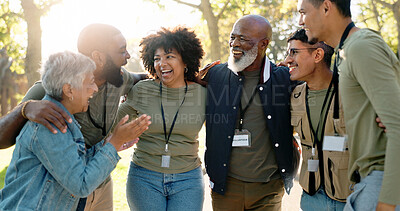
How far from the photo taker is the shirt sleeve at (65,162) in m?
2.44

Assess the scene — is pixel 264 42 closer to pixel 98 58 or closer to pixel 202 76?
pixel 202 76

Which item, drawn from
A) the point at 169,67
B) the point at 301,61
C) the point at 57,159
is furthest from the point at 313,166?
the point at 57,159

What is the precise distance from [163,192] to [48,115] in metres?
1.54

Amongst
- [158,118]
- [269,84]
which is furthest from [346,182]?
[158,118]

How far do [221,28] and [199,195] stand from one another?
896 inches

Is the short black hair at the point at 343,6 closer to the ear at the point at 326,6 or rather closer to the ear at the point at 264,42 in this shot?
the ear at the point at 326,6

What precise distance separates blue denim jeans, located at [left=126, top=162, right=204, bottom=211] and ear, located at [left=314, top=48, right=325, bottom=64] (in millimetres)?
1666

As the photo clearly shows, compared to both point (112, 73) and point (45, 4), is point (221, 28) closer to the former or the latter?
point (45, 4)

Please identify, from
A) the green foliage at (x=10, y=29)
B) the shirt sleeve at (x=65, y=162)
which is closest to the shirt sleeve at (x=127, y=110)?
the shirt sleeve at (x=65, y=162)

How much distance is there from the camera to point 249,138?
12.6 feet

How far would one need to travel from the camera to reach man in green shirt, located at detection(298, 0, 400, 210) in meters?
2.04

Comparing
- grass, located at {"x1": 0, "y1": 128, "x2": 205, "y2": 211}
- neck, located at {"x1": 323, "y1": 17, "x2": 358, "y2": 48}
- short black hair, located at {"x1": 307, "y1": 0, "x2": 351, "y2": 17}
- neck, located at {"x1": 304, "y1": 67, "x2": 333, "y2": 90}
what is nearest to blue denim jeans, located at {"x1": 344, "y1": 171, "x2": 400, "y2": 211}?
neck, located at {"x1": 323, "y1": 17, "x2": 358, "y2": 48}

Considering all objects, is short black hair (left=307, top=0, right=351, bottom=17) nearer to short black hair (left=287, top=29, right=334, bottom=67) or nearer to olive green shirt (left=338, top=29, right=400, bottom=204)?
olive green shirt (left=338, top=29, right=400, bottom=204)

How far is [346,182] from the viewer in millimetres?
2943
